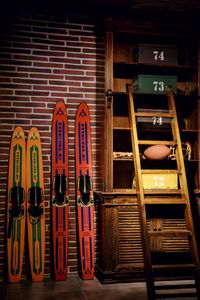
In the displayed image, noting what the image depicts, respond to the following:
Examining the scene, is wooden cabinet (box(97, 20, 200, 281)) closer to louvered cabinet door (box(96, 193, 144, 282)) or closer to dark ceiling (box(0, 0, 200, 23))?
louvered cabinet door (box(96, 193, 144, 282))

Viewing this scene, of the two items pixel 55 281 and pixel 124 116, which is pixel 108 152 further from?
pixel 55 281

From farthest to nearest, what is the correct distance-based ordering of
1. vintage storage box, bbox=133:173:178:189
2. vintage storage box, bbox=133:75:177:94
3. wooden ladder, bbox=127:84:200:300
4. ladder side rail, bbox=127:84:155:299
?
vintage storage box, bbox=133:173:178:189
vintage storage box, bbox=133:75:177:94
wooden ladder, bbox=127:84:200:300
ladder side rail, bbox=127:84:155:299

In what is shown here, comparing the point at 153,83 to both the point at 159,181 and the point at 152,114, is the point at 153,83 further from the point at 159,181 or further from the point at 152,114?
the point at 159,181

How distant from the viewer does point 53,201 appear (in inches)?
159

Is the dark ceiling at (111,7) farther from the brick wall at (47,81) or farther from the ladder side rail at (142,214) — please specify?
the ladder side rail at (142,214)

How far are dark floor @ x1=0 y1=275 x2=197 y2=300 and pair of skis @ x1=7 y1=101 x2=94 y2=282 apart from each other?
12 centimetres

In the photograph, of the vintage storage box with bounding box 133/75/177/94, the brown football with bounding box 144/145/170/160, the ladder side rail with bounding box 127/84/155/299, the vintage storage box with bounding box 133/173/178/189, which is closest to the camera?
the ladder side rail with bounding box 127/84/155/299

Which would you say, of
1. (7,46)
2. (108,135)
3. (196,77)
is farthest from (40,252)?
(196,77)

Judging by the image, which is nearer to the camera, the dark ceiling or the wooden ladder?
the wooden ladder

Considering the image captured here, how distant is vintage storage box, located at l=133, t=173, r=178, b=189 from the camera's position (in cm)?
420

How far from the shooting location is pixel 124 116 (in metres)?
4.38

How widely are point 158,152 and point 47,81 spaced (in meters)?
1.43

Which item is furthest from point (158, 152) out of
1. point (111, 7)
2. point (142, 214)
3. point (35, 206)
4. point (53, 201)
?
point (111, 7)

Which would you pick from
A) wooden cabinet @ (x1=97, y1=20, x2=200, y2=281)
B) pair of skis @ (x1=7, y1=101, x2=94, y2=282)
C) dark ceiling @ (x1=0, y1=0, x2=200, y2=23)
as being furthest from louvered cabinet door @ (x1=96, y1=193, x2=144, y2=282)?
dark ceiling @ (x1=0, y1=0, x2=200, y2=23)
